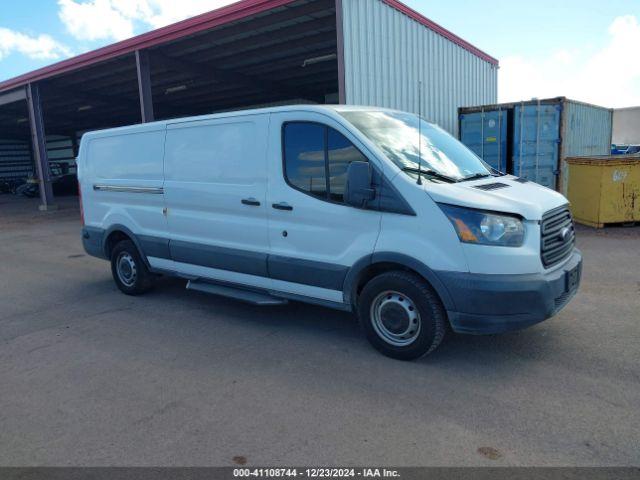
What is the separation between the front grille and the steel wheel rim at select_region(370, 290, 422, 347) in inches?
42.4

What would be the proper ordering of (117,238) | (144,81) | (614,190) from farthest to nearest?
(144,81) < (614,190) < (117,238)

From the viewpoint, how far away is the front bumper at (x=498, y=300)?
11.9ft

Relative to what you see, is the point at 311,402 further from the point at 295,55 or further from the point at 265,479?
the point at 295,55

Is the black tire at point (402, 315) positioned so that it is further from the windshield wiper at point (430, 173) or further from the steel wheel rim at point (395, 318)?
the windshield wiper at point (430, 173)

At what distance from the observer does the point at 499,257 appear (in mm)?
3631

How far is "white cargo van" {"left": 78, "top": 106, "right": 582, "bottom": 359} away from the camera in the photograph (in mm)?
3701

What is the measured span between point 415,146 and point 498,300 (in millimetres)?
1611

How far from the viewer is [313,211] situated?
4.43 meters

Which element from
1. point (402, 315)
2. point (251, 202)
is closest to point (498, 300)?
point (402, 315)

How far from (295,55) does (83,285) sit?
10721 mm

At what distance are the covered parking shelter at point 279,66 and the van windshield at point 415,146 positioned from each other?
3.25m

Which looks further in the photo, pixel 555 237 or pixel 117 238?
pixel 117 238

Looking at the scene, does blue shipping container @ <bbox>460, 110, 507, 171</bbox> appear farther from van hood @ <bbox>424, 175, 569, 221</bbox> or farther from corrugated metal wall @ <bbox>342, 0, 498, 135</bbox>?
van hood @ <bbox>424, 175, 569, 221</bbox>

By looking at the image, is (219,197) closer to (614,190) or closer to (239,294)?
(239,294)
